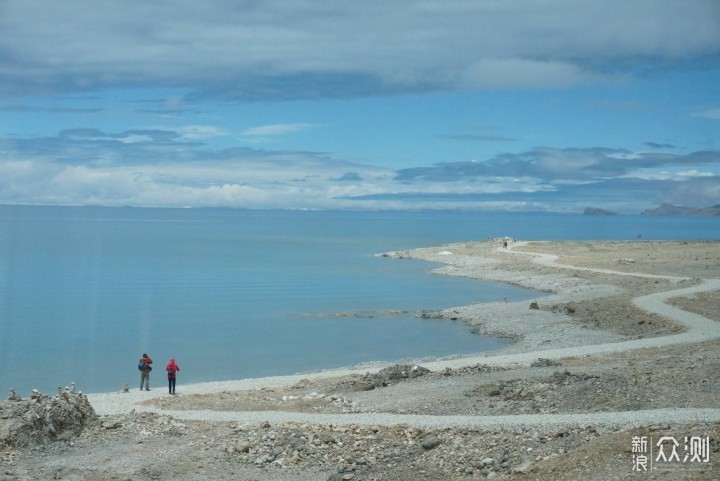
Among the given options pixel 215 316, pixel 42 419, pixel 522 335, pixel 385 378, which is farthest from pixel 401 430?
pixel 215 316

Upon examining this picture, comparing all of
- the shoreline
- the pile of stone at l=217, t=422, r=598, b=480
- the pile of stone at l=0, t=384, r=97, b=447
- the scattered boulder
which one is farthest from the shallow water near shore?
the scattered boulder

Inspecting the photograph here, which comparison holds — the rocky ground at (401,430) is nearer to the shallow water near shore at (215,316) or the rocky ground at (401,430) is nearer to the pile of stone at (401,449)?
the pile of stone at (401,449)

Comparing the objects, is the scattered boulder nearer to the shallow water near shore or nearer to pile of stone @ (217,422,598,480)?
pile of stone @ (217,422,598,480)

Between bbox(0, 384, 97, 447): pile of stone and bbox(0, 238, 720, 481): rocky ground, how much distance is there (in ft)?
0.10

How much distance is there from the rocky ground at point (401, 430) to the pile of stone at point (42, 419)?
0.03 m

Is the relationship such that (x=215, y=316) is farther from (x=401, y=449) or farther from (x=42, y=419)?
(x=401, y=449)

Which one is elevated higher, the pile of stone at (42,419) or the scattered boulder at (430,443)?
the pile of stone at (42,419)

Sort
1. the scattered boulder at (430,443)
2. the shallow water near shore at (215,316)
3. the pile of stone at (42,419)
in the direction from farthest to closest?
the shallow water near shore at (215,316) → the pile of stone at (42,419) → the scattered boulder at (430,443)

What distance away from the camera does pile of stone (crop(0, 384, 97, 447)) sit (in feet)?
62.5

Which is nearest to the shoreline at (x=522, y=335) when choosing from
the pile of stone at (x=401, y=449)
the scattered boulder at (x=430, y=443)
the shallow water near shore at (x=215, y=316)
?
the shallow water near shore at (x=215, y=316)

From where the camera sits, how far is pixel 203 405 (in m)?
24.1

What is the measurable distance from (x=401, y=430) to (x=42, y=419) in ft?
27.4

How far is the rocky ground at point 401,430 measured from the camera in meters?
17.0

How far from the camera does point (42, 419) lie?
1964cm
